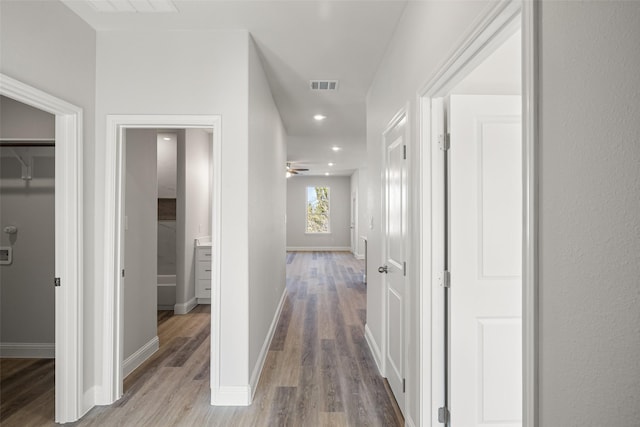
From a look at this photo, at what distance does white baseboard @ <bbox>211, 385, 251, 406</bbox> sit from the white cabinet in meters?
2.68

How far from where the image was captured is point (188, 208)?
4.77 meters

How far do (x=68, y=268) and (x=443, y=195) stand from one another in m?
2.40

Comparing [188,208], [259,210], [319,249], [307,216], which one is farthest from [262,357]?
[307,216]

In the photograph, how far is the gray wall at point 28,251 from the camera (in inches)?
126

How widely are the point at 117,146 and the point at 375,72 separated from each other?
233cm

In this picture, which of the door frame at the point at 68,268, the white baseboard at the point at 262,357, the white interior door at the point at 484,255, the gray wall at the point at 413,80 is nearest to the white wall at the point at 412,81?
the gray wall at the point at 413,80

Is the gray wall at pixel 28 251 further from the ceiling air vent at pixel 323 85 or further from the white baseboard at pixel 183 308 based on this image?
the ceiling air vent at pixel 323 85

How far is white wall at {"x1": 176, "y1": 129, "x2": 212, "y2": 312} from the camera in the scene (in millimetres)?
4699

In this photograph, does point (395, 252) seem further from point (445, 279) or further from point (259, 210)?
point (259, 210)

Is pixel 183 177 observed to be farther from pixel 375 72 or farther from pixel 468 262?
pixel 468 262

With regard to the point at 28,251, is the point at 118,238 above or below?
above

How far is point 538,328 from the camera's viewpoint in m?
0.89

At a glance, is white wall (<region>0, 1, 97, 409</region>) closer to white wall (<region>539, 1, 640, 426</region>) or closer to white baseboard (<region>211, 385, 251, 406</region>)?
white baseboard (<region>211, 385, 251, 406</region>)

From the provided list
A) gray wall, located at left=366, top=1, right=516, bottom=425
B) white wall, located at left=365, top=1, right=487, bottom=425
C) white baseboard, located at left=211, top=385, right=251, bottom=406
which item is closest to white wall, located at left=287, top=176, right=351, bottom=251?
white wall, located at left=365, top=1, right=487, bottom=425
